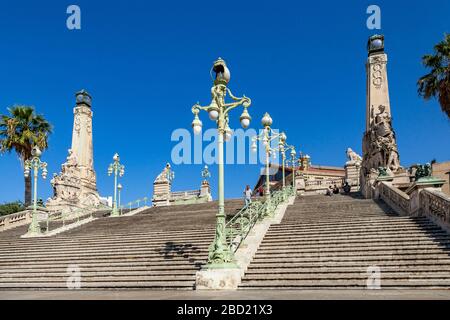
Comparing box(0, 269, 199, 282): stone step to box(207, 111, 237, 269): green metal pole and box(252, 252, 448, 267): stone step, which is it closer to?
box(207, 111, 237, 269): green metal pole

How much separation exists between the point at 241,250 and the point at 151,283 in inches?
116

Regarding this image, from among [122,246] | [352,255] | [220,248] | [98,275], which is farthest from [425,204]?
[98,275]

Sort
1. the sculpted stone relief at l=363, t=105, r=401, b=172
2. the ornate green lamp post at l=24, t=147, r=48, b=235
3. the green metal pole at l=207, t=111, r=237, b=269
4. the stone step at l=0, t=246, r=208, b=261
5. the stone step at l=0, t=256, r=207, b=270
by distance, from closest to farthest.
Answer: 1. the green metal pole at l=207, t=111, r=237, b=269
2. the stone step at l=0, t=256, r=207, b=270
3. the stone step at l=0, t=246, r=208, b=261
4. the ornate green lamp post at l=24, t=147, r=48, b=235
5. the sculpted stone relief at l=363, t=105, r=401, b=172

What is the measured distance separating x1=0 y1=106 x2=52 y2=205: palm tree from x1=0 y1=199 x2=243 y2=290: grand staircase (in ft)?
67.7

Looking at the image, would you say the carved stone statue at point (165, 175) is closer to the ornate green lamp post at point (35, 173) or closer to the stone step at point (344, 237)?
the ornate green lamp post at point (35, 173)

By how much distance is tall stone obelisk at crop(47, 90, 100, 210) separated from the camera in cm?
3847

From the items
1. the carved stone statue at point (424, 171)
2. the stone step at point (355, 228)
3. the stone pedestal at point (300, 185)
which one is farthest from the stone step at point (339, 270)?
the stone pedestal at point (300, 185)

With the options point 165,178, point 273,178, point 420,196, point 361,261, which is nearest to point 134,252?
point 361,261

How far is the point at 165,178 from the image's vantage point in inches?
1702

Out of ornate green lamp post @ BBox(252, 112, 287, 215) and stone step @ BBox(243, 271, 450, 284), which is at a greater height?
ornate green lamp post @ BBox(252, 112, 287, 215)

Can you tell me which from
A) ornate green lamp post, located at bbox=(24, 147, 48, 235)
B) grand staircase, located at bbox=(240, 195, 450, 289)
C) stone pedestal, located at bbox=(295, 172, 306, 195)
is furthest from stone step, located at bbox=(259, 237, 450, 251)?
stone pedestal, located at bbox=(295, 172, 306, 195)

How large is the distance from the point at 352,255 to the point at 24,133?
1382 inches

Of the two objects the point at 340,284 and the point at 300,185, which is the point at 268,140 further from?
the point at 300,185
